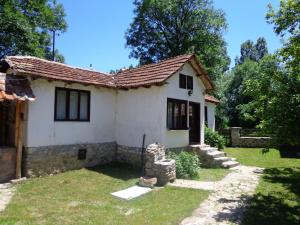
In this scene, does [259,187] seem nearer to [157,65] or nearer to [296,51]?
[296,51]

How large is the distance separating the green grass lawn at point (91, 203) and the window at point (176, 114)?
12.8ft

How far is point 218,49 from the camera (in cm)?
3148

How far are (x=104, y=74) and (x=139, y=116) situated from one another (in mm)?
3374

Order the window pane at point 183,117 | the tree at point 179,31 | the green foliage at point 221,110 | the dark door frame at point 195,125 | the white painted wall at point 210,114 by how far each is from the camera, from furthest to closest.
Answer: the green foliage at point 221,110
the tree at point 179,31
the white painted wall at point 210,114
the dark door frame at point 195,125
the window pane at point 183,117

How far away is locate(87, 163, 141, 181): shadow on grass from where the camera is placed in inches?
485

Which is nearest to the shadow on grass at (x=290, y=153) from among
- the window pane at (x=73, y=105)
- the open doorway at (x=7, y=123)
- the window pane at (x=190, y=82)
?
the window pane at (x=190, y=82)

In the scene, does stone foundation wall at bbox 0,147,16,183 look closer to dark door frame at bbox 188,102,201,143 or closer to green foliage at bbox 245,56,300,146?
green foliage at bbox 245,56,300,146

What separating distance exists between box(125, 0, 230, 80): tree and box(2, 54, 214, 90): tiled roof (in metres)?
15.6

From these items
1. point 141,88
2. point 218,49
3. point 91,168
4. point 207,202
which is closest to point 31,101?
point 91,168

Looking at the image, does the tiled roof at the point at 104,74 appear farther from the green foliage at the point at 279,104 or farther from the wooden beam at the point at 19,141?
the green foliage at the point at 279,104

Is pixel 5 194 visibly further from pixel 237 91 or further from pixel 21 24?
pixel 237 91

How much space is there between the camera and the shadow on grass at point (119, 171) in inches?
485

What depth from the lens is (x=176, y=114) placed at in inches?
586

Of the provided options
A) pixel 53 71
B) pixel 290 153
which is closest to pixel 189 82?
pixel 53 71
